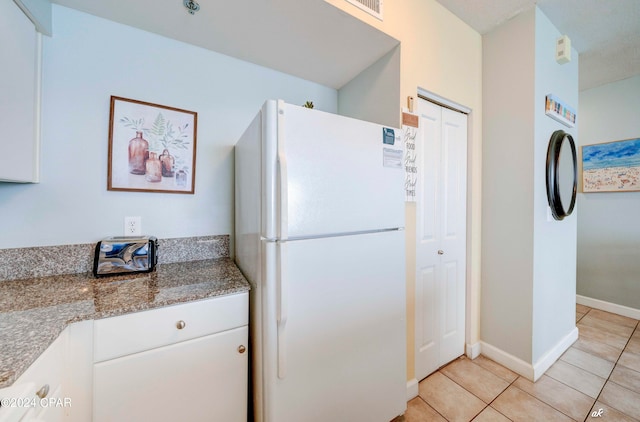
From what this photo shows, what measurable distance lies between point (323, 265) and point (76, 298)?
98 cm

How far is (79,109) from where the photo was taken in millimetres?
1268

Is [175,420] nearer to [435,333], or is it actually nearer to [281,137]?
[281,137]

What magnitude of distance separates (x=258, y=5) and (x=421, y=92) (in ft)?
3.70

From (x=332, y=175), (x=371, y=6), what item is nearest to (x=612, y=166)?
(x=371, y=6)

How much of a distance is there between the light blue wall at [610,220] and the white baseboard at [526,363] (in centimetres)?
129

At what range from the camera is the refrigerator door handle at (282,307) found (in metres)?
0.94

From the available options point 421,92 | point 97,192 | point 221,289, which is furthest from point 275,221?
point 421,92

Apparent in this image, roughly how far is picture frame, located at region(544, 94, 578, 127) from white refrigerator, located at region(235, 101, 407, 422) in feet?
4.82

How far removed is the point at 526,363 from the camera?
1732 mm

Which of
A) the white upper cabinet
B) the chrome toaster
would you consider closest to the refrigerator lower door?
the chrome toaster

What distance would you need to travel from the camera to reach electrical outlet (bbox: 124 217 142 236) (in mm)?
1369

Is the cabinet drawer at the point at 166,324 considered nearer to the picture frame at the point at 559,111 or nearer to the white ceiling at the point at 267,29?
the white ceiling at the point at 267,29

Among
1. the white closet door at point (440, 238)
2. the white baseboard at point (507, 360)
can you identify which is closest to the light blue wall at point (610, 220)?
the white baseboard at point (507, 360)

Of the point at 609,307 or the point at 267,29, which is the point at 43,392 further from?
the point at 609,307
